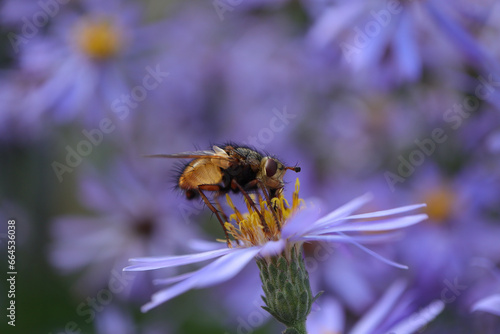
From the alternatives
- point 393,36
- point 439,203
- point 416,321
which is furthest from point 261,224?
point 439,203

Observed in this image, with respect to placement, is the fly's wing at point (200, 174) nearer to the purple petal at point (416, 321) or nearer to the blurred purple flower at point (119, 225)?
the purple petal at point (416, 321)

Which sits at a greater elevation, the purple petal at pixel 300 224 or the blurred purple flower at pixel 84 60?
the blurred purple flower at pixel 84 60

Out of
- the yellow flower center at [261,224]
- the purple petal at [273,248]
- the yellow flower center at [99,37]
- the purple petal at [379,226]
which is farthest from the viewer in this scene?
the yellow flower center at [99,37]

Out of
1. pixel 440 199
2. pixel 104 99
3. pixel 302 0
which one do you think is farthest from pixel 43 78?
pixel 440 199

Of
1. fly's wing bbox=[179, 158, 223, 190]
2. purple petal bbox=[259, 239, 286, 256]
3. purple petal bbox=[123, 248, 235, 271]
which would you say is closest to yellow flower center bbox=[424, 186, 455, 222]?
fly's wing bbox=[179, 158, 223, 190]

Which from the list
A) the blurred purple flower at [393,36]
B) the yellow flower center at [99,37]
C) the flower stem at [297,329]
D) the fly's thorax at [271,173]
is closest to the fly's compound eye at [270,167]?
the fly's thorax at [271,173]

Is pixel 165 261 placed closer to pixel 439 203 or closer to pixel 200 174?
pixel 200 174

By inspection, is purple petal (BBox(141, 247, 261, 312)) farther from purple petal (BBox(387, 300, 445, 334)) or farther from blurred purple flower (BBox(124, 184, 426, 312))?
purple petal (BBox(387, 300, 445, 334))
